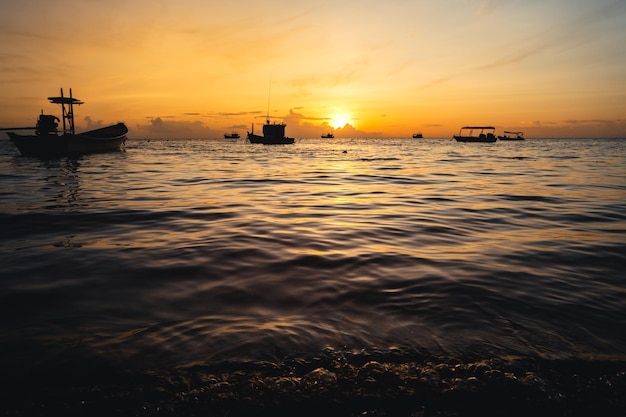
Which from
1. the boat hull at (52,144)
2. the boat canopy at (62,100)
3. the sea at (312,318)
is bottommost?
the sea at (312,318)

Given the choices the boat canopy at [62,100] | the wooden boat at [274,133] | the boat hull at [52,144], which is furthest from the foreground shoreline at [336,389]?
the wooden boat at [274,133]

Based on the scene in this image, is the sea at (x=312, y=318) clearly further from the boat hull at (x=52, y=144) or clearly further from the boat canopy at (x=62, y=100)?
the boat canopy at (x=62, y=100)

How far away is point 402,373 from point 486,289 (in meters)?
2.45

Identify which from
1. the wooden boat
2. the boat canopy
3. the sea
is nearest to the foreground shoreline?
the sea

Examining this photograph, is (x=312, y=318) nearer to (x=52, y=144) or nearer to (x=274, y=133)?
(x=52, y=144)

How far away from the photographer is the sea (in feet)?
8.26

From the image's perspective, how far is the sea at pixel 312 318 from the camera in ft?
8.26

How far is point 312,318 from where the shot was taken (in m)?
3.78

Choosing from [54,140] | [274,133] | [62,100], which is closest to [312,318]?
[54,140]

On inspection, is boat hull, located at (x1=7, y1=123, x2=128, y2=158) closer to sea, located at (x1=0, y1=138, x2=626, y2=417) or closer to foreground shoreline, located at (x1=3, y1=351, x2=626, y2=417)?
sea, located at (x1=0, y1=138, x2=626, y2=417)

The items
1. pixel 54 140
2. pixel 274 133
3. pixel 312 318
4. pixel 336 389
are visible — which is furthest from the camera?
pixel 274 133

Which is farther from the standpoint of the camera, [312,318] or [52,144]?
[52,144]

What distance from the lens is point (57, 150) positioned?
3734 centimetres

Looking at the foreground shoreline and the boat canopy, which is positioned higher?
the boat canopy
